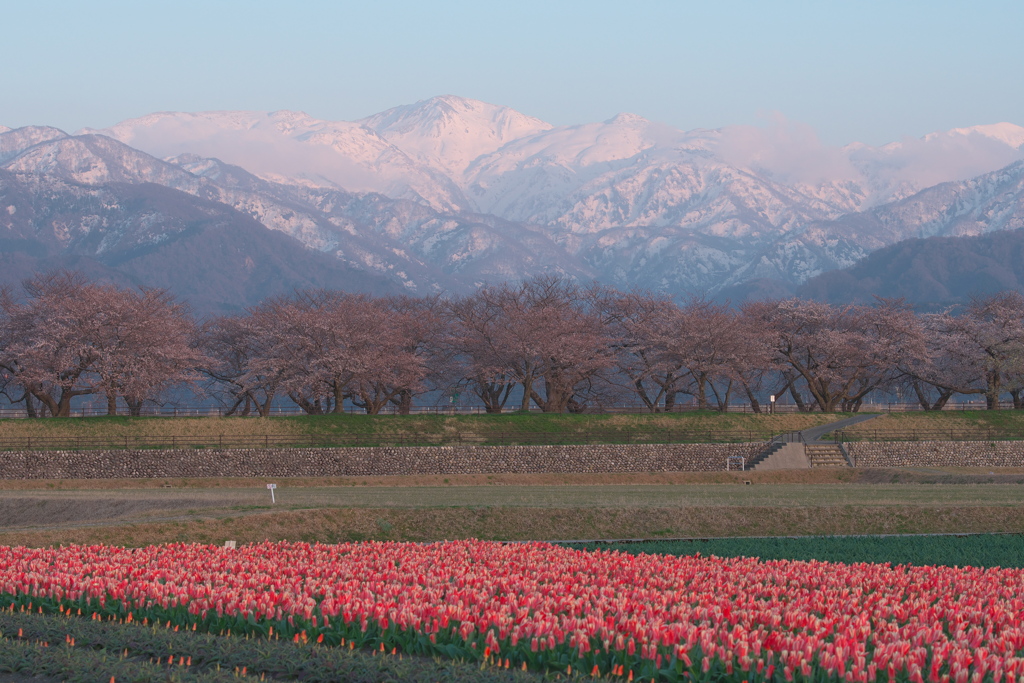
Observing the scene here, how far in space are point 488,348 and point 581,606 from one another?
214ft

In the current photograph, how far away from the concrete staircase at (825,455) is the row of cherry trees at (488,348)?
788 inches

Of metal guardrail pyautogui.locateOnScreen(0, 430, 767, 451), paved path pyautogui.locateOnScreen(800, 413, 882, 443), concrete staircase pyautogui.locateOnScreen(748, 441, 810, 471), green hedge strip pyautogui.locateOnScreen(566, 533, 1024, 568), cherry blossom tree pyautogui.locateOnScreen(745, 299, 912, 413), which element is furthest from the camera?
cherry blossom tree pyautogui.locateOnScreen(745, 299, 912, 413)

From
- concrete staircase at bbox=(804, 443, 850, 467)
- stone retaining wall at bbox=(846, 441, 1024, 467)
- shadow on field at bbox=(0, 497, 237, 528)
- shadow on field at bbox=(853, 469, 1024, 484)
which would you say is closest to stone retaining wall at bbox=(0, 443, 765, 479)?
concrete staircase at bbox=(804, 443, 850, 467)

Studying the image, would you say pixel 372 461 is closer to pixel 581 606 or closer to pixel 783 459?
pixel 783 459

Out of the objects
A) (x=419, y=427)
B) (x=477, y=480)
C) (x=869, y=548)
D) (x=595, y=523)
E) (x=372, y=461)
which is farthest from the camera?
(x=419, y=427)

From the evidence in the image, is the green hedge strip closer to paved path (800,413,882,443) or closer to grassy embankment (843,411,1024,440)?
paved path (800,413,882,443)

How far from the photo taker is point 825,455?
57.5 metres

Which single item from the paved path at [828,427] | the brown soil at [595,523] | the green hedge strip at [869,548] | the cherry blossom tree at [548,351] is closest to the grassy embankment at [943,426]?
the paved path at [828,427]

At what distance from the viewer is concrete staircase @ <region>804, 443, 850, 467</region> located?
5659 centimetres

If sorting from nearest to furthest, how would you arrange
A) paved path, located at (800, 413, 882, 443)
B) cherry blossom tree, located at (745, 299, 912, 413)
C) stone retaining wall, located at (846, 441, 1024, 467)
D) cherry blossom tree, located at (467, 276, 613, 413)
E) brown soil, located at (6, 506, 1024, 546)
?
1. brown soil, located at (6, 506, 1024, 546)
2. stone retaining wall, located at (846, 441, 1024, 467)
3. paved path, located at (800, 413, 882, 443)
4. cherry blossom tree, located at (467, 276, 613, 413)
5. cherry blossom tree, located at (745, 299, 912, 413)

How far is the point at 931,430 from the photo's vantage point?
66.2 metres

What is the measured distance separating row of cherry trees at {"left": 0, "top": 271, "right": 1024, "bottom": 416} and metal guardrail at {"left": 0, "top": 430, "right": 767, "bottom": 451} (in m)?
10.7

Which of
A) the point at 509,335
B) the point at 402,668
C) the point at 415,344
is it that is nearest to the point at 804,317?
the point at 509,335

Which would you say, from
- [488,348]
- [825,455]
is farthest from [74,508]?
[488,348]
